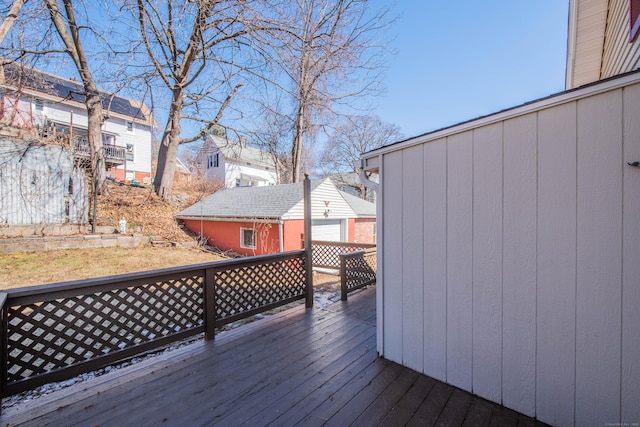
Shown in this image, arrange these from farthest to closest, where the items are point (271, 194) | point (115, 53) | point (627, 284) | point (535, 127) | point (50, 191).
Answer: point (271, 194), point (50, 191), point (115, 53), point (535, 127), point (627, 284)

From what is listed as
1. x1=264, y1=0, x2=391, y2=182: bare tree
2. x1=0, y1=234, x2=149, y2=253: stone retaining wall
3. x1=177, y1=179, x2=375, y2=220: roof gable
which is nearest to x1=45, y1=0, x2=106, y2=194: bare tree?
x1=0, y1=234, x2=149, y2=253: stone retaining wall

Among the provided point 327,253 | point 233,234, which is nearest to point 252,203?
point 233,234

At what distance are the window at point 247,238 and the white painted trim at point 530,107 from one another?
1006 centimetres

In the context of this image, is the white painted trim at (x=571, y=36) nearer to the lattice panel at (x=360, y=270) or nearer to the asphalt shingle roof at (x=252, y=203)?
the lattice panel at (x=360, y=270)

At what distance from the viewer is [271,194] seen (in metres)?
13.4

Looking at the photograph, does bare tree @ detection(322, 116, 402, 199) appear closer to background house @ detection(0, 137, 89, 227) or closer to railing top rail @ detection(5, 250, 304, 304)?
background house @ detection(0, 137, 89, 227)

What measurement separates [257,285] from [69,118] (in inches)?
891

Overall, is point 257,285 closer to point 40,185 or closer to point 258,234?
point 258,234

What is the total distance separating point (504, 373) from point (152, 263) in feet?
27.2

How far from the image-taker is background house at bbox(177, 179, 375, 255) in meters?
11.4

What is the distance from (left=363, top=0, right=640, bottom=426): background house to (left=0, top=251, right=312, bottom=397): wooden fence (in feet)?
6.61

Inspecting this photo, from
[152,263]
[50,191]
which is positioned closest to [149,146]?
[50,191]

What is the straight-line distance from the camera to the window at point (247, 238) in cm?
1198

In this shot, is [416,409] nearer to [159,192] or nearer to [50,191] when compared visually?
[50,191]
